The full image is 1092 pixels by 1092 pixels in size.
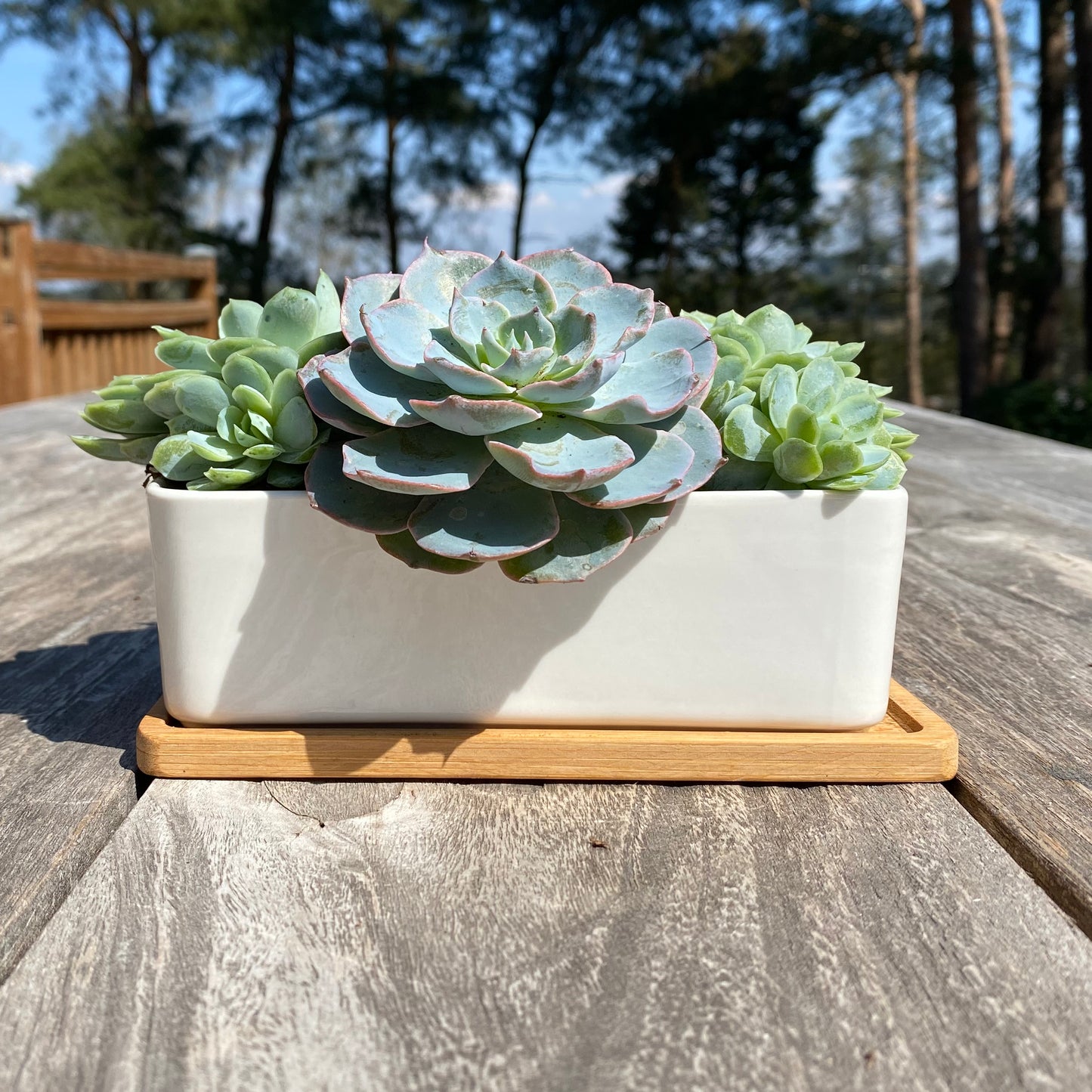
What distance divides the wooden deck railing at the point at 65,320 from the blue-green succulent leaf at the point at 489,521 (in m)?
Result: 3.36

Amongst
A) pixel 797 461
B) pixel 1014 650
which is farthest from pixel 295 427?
pixel 1014 650

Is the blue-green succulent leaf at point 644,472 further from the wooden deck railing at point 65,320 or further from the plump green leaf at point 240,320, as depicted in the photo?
the wooden deck railing at point 65,320

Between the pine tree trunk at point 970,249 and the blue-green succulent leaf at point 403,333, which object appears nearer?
the blue-green succulent leaf at point 403,333

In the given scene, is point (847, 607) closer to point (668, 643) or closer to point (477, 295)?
point (668, 643)

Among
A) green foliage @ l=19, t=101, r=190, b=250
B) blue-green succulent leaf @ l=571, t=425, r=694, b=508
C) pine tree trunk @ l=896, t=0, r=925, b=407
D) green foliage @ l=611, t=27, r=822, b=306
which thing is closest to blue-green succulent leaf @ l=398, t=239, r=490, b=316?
blue-green succulent leaf @ l=571, t=425, r=694, b=508

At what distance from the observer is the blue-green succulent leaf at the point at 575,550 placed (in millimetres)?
429

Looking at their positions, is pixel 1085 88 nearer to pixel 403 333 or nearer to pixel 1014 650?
pixel 1014 650

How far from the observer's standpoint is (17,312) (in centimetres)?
323

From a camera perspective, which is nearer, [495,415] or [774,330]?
[495,415]

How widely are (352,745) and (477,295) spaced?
0.74 ft

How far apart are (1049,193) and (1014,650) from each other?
7.32 meters

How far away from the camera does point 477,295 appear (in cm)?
44

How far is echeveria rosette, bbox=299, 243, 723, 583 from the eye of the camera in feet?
1.34

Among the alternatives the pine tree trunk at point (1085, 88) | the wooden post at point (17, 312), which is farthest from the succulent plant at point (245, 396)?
the pine tree trunk at point (1085, 88)
